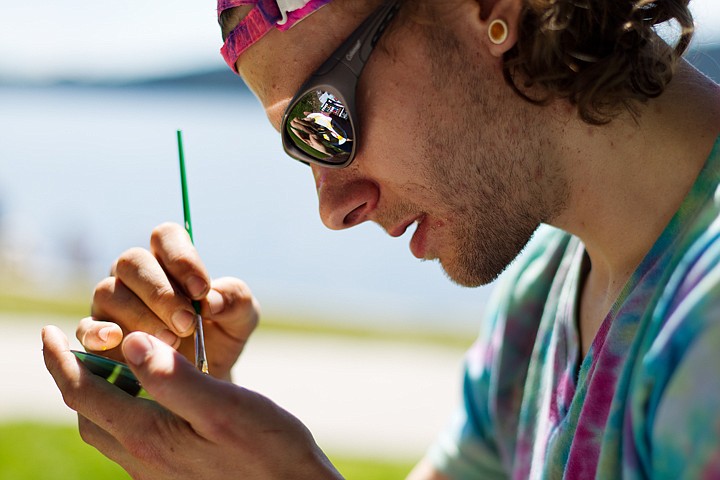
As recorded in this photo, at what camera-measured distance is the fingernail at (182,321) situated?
68.4 inches

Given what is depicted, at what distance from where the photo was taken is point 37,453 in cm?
371

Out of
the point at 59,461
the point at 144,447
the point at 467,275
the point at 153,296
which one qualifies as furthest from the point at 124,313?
the point at 59,461

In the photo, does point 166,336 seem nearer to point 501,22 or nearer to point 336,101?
point 336,101

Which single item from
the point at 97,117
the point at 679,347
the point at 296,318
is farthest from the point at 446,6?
the point at 97,117

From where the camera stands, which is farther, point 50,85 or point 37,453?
point 50,85

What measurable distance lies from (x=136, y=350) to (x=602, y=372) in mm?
801

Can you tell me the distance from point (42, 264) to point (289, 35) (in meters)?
13.4

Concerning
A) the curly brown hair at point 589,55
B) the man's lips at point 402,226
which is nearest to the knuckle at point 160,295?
the man's lips at point 402,226

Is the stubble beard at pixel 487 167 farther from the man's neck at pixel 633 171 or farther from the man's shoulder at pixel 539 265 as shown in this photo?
the man's shoulder at pixel 539 265

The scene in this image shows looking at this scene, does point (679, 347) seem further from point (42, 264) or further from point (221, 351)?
point (42, 264)

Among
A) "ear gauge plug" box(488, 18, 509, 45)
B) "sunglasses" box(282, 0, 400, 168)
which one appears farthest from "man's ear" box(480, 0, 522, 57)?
"sunglasses" box(282, 0, 400, 168)

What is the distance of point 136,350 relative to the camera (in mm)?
1347

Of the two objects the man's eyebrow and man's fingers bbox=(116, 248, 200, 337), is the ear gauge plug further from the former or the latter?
man's fingers bbox=(116, 248, 200, 337)

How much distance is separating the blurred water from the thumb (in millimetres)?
2798
